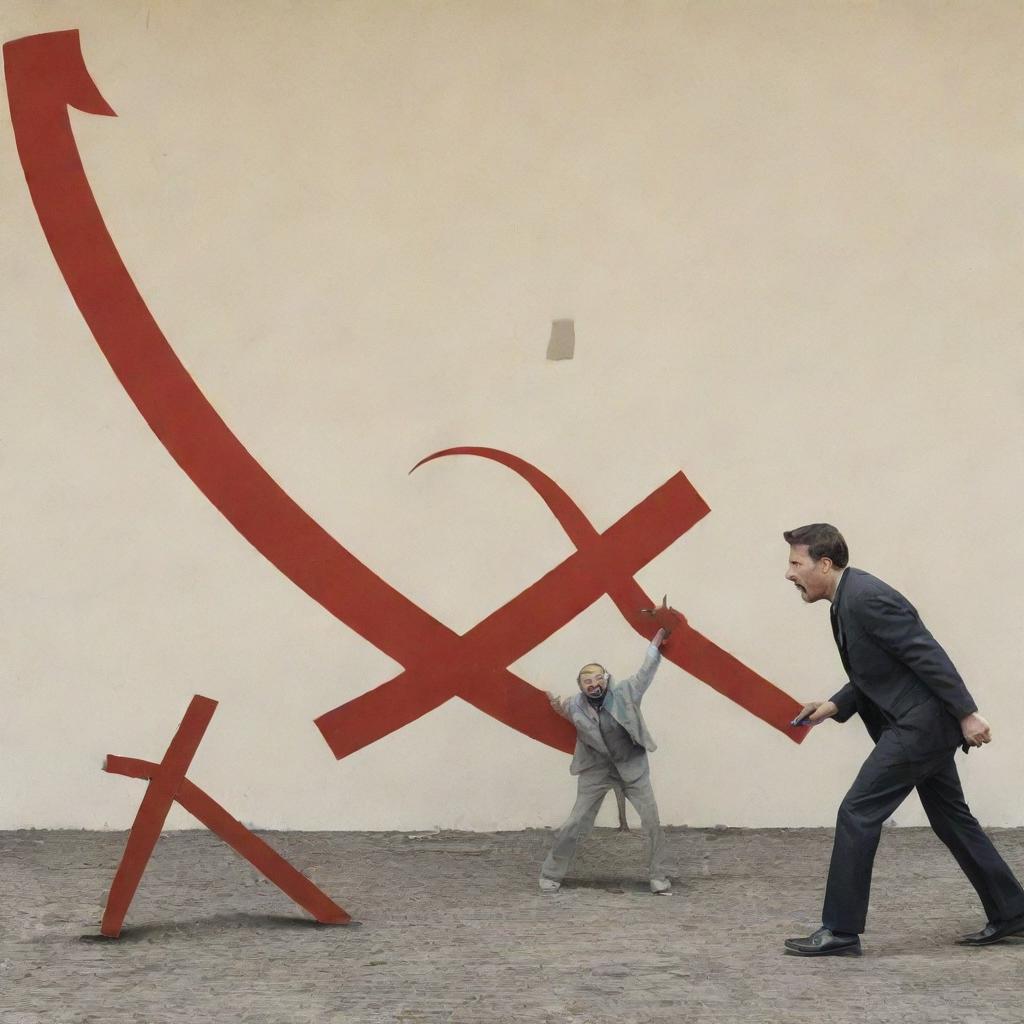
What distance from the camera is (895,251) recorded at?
5465mm

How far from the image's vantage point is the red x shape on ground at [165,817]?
12.8 feet

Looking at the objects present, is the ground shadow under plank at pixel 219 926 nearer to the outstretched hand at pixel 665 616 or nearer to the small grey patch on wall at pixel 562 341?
the outstretched hand at pixel 665 616

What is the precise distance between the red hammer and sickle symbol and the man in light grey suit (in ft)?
1.57

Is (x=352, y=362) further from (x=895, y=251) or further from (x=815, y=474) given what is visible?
(x=895, y=251)

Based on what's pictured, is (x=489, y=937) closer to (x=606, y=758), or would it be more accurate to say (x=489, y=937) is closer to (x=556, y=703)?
(x=606, y=758)

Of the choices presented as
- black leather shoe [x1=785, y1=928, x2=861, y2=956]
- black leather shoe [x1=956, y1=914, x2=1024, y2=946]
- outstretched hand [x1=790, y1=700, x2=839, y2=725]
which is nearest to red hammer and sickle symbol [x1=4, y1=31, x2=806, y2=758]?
outstretched hand [x1=790, y1=700, x2=839, y2=725]

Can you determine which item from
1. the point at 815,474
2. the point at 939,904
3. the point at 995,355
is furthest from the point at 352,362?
the point at 939,904

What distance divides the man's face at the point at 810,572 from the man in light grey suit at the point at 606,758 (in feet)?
3.89

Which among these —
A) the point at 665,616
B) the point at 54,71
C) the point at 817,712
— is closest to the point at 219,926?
the point at 817,712

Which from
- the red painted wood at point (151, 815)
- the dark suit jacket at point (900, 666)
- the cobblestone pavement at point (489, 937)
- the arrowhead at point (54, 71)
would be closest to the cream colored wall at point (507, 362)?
the arrowhead at point (54, 71)

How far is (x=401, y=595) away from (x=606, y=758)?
1.13 meters

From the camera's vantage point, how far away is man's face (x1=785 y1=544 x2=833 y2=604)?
148 inches

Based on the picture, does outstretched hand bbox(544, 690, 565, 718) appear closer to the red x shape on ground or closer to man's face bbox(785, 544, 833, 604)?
the red x shape on ground

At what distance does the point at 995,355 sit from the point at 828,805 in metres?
2.04
